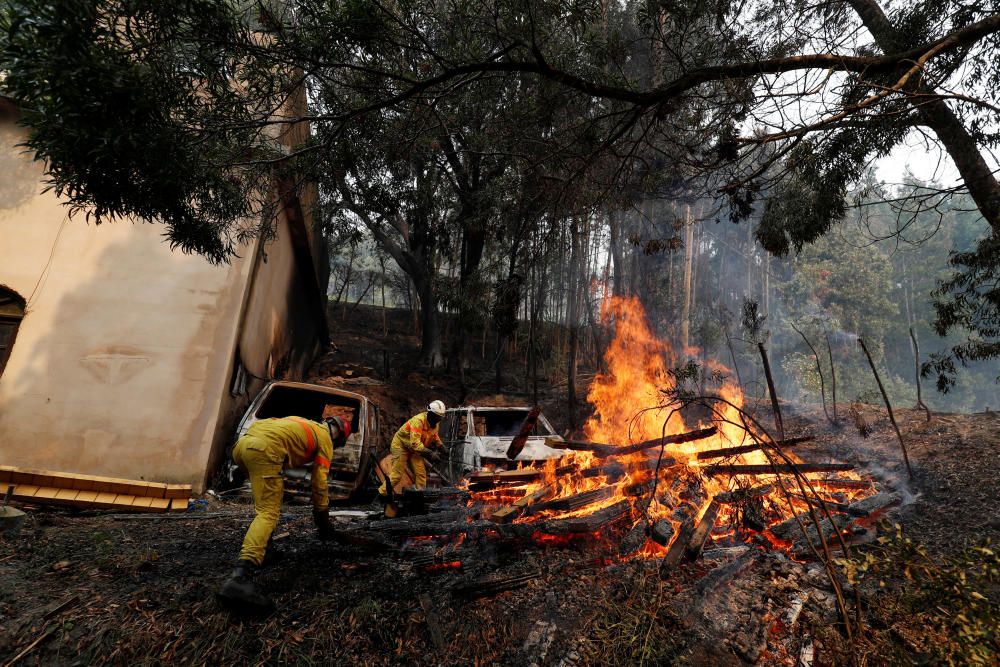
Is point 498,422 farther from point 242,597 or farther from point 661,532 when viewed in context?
Answer: point 242,597

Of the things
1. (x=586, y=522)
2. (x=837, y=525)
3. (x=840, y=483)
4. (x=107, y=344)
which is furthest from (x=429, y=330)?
(x=837, y=525)

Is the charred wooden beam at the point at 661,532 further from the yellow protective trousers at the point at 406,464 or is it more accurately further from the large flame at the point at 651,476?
the yellow protective trousers at the point at 406,464

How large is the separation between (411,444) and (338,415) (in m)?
1.42

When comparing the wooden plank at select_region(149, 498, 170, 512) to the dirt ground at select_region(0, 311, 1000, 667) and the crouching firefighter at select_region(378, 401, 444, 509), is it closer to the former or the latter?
the dirt ground at select_region(0, 311, 1000, 667)

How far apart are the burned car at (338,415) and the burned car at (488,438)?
1455mm

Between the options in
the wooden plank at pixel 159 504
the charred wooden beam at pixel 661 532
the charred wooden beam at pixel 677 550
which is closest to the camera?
the charred wooden beam at pixel 677 550

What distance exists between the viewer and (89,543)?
13.6 ft

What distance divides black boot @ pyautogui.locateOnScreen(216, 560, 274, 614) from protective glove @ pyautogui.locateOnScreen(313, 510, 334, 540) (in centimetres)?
98

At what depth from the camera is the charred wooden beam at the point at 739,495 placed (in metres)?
4.93

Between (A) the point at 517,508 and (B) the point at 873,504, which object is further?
(B) the point at 873,504

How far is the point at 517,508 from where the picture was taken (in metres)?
4.91

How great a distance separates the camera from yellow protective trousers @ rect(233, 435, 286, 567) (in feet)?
11.8

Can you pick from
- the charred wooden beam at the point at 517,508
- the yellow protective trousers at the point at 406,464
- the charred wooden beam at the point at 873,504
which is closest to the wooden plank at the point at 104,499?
the yellow protective trousers at the point at 406,464

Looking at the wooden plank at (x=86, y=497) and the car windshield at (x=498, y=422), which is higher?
the car windshield at (x=498, y=422)
